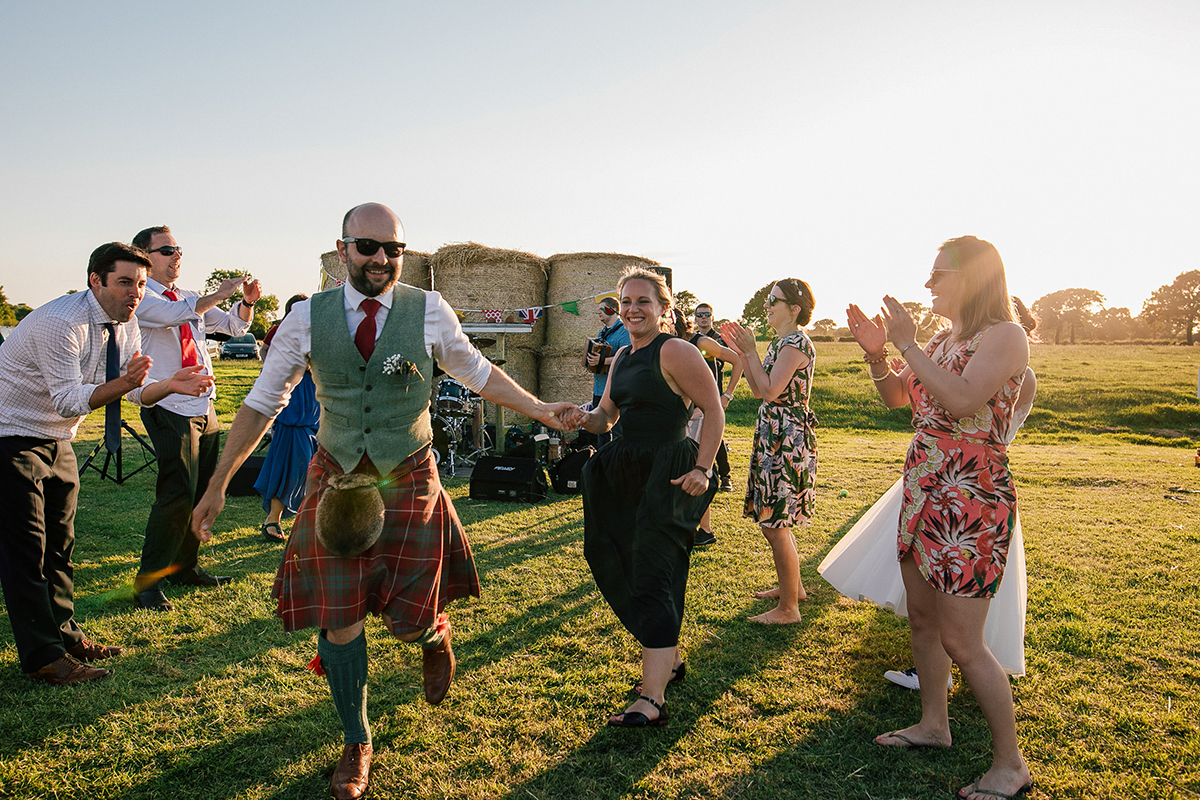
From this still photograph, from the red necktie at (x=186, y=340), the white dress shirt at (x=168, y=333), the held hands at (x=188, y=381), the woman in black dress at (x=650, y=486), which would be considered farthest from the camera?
the red necktie at (x=186, y=340)

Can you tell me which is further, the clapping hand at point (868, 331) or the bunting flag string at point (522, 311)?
the bunting flag string at point (522, 311)

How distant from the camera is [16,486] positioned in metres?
3.56

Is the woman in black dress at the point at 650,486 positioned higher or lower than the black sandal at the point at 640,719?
higher

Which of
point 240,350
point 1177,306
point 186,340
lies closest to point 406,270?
point 186,340

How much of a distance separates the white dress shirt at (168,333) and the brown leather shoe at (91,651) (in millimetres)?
1589

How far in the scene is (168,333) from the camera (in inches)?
192

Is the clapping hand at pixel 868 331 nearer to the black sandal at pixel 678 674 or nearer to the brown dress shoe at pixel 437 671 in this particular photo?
the black sandal at pixel 678 674

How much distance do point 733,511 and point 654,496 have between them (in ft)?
16.9

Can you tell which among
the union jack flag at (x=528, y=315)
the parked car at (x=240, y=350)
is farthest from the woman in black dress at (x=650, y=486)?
the parked car at (x=240, y=350)

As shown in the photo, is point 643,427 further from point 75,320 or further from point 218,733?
point 75,320

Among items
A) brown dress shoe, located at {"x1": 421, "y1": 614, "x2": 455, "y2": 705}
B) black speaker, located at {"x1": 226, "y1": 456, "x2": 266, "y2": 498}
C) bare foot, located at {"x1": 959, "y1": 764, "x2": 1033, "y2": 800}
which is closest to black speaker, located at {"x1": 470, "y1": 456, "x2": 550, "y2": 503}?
black speaker, located at {"x1": 226, "y1": 456, "x2": 266, "y2": 498}

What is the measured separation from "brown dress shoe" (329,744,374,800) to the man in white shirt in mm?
1923

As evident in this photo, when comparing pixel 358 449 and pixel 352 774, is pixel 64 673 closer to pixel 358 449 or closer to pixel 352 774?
pixel 352 774

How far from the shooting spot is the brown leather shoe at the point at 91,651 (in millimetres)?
3941
